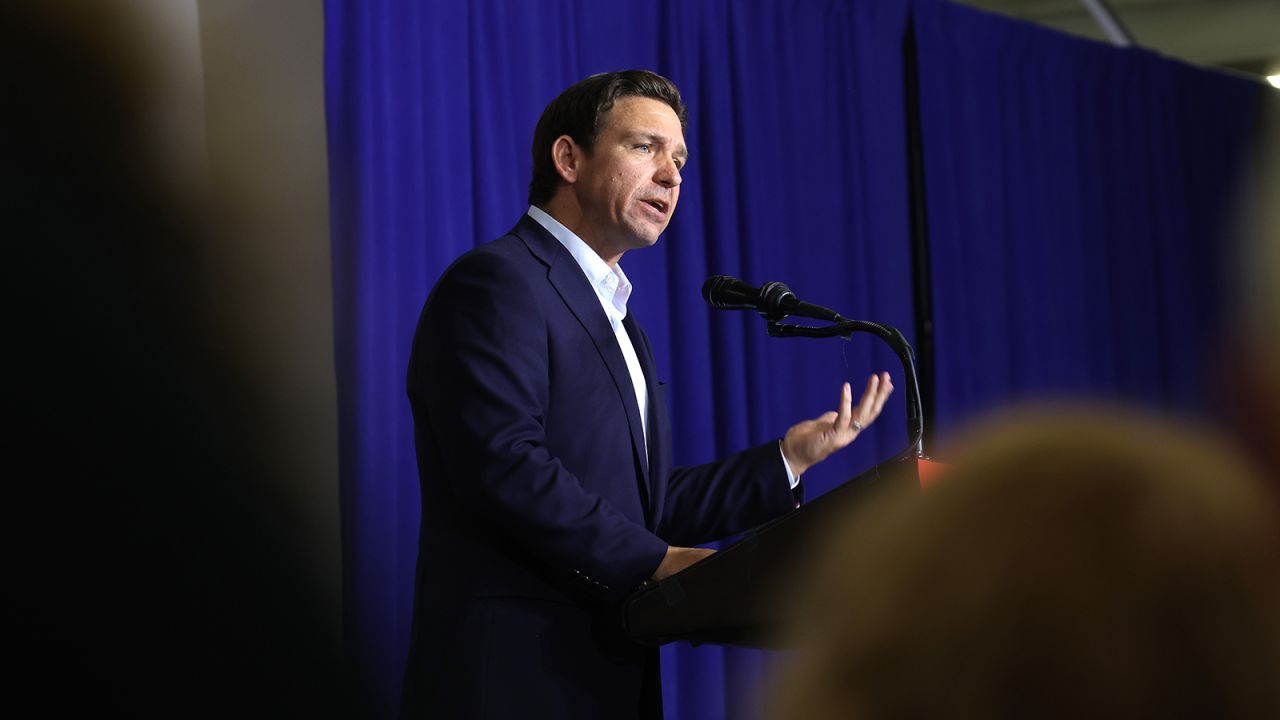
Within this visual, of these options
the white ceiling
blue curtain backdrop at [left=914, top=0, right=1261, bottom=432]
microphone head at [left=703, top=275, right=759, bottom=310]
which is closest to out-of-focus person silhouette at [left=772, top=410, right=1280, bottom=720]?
microphone head at [left=703, top=275, right=759, bottom=310]

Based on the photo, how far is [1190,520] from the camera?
1.21 ft

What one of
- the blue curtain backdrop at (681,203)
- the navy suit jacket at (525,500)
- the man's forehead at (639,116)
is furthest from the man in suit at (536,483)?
the blue curtain backdrop at (681,203)

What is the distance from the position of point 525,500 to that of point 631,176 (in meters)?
0.65

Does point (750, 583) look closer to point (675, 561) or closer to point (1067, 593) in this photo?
point (675, 561)

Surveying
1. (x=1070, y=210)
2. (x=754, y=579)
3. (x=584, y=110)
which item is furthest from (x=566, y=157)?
(x=1070, y=210)

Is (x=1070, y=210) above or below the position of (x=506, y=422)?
above

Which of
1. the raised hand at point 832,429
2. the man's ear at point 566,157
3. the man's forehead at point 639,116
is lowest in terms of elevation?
the raised hand at point 832,429

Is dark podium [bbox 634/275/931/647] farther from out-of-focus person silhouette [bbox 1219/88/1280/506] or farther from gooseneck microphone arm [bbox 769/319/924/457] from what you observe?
out-of-focus person silhouette [bbox 1219/88/1280/506]

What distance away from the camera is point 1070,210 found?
13.9 feet

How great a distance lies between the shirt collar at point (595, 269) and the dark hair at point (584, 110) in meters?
0.10

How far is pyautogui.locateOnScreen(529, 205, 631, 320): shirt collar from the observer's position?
1738mm

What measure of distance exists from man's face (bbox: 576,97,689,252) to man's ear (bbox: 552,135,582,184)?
15 millimetres

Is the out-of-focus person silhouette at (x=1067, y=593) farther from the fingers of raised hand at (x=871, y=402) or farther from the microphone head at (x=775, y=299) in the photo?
the fingers of raised hand at (x=871, y=402)

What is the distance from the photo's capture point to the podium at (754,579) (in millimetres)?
1196
